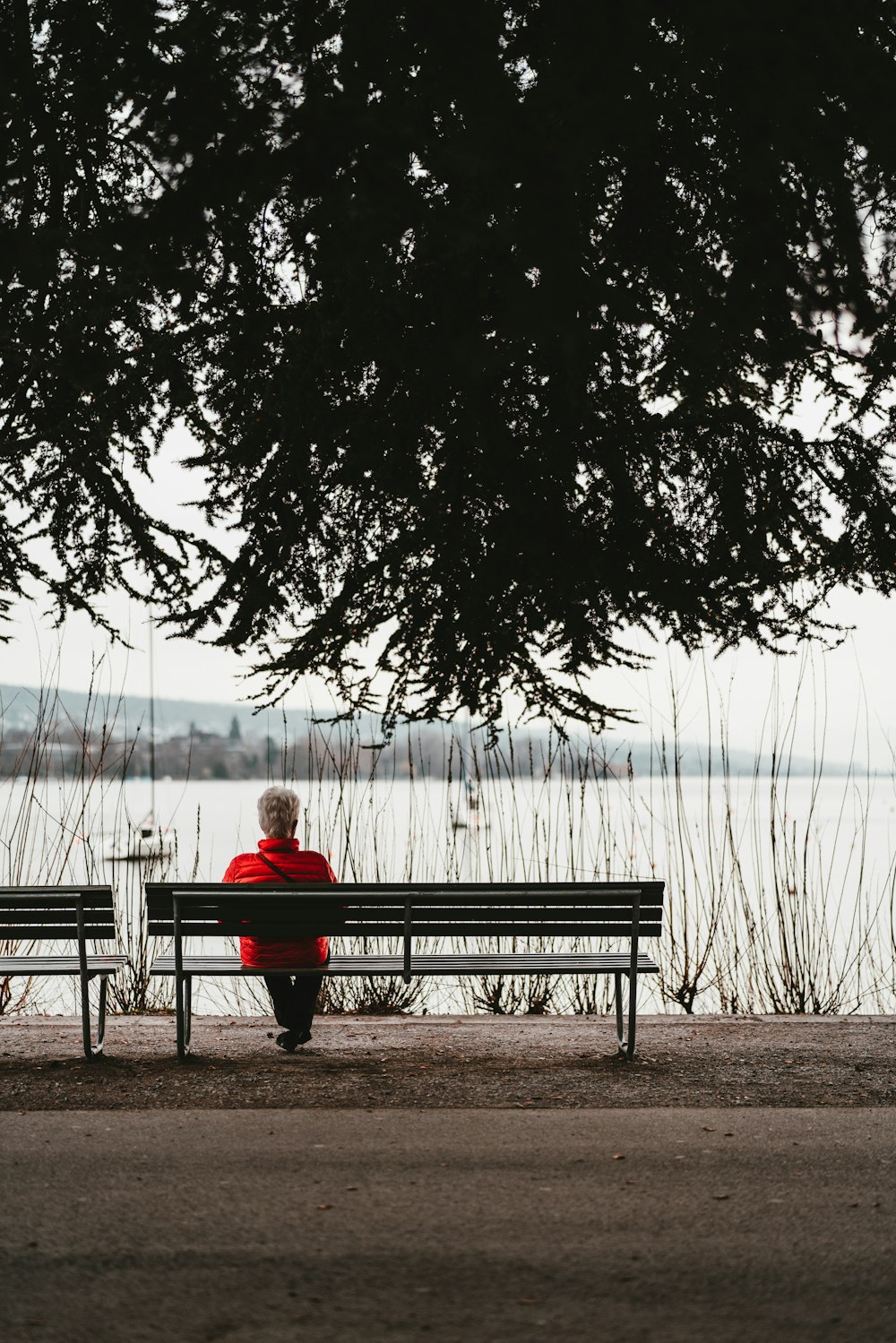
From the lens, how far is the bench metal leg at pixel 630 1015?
15.7 ft

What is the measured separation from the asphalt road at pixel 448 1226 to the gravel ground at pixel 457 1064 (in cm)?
23

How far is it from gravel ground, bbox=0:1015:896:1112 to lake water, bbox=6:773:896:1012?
26.5 inches

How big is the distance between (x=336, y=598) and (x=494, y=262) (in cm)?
177

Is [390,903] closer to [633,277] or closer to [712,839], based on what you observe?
[712,839]

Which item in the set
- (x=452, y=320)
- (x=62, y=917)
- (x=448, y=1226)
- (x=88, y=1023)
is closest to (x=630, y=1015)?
(x=448, y=1226)

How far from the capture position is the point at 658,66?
13.9ft

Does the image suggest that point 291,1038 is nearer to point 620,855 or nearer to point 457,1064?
point 457,1064

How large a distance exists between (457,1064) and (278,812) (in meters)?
1.22

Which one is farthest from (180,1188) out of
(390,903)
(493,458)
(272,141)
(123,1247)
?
(493,458)

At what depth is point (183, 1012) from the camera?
4867 mm

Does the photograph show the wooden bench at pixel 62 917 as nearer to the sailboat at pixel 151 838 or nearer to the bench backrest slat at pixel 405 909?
the bench backrest slat at pixel 405 909

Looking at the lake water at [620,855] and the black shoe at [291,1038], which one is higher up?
the lake water at [620,855]

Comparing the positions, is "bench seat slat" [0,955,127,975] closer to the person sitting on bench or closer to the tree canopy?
the person sitting on bench

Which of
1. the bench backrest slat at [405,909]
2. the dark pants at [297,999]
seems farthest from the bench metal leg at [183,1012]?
the dark pants at [297,999]
